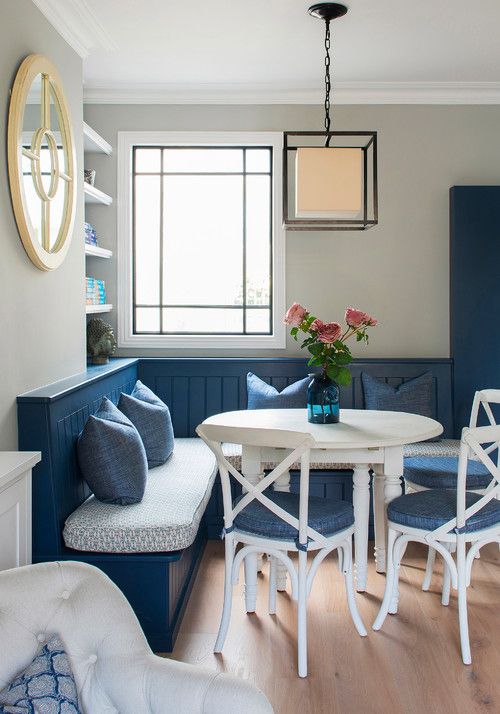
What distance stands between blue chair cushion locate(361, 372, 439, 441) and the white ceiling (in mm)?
1904

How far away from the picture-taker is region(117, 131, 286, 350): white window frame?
5.06 metres

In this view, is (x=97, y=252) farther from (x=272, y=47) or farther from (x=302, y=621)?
(x=302, y=621)

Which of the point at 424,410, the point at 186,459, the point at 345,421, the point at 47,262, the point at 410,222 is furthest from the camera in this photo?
the point at 410,222

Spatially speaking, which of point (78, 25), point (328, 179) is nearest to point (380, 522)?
point (328, 179)

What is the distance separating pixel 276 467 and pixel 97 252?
89.4 inches

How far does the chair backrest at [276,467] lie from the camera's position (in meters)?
2.85

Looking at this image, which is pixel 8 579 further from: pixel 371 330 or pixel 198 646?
pixel 371 330

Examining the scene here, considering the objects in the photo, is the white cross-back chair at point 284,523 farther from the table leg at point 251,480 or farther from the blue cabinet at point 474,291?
the blue cabinet at point 474,291

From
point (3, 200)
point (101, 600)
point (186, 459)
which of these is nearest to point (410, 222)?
point (186, 459)

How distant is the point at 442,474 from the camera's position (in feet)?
13.0

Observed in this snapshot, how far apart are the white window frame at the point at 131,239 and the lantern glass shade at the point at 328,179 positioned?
1.52 meters

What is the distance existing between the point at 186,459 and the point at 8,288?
5.36 ft

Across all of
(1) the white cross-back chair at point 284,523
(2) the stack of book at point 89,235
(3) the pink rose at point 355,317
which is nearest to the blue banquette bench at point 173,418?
(1) the white cross-back chair at point 284,523

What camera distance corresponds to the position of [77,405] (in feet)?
11.3
